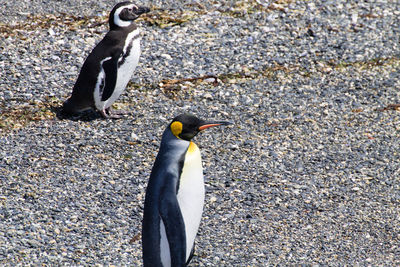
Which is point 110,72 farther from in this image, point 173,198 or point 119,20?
point 173,198

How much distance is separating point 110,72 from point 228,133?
3.97ft

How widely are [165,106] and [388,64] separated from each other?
266cm

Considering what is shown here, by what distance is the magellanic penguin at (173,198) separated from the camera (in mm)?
3727

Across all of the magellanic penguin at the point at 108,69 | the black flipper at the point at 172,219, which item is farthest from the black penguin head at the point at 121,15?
the black flipper at the point at 172,219

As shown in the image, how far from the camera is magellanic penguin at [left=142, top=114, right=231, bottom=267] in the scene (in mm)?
3727

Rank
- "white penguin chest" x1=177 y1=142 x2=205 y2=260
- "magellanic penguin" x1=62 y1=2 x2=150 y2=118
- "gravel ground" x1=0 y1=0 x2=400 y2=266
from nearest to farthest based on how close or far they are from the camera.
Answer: "white penguin chest" x1=177 y1=142 x2=205 y2=260 → "gravel ground" x1=0 y1=0 x2=400 y2=266 → "magellanic penguin" x1=62 y1=2 x2=150 y2=118

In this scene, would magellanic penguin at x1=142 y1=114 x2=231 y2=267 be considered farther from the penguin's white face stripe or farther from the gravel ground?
the penguin's white face stripe

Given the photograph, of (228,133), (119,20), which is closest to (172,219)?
(228,133)

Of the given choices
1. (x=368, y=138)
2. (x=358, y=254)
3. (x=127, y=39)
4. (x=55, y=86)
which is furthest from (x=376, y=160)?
(x=55, y=86)

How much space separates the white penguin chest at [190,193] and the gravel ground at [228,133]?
1.46 ft

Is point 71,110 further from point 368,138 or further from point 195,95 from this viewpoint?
point 368,138

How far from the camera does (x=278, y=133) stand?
19.5 ft

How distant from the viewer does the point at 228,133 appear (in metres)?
5.89

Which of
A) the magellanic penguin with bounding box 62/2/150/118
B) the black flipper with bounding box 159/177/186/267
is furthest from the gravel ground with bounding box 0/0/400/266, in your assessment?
the black flipper with bounding box 159/177/186/267
